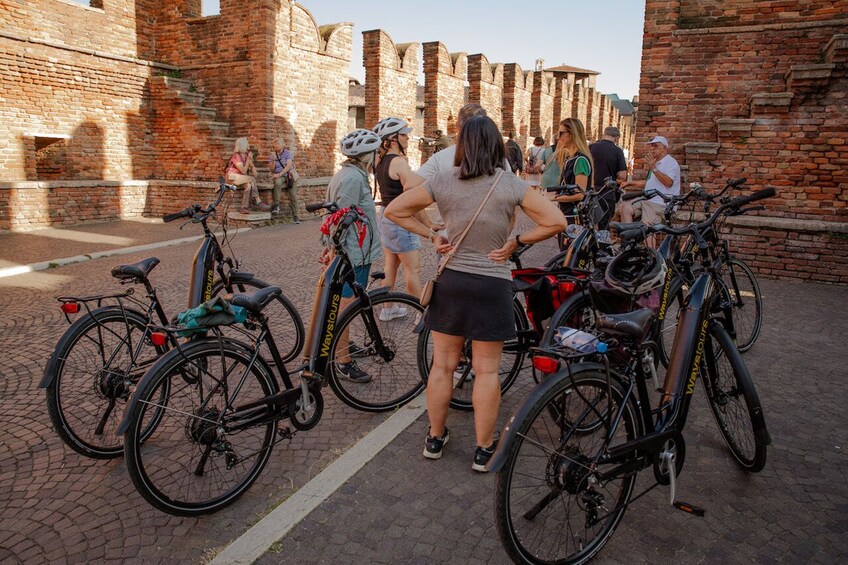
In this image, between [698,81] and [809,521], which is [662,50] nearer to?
[698,81]

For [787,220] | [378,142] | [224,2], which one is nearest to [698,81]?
[787,220]

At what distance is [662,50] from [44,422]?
32.5 ft

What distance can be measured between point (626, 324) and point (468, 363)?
5.59 feet

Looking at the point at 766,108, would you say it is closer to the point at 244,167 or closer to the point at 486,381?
the point at 486,381

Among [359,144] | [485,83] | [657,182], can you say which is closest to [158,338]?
[359,144]

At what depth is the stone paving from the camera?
109 inches

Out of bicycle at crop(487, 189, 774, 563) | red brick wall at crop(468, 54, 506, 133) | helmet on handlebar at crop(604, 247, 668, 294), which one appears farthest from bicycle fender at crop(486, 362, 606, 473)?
red brick wall at crop(468, 54, 506, 133)

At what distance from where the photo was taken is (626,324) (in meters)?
2.73

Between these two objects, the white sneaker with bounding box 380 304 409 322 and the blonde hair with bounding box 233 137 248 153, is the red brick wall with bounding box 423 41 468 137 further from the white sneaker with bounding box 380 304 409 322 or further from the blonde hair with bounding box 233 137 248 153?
the white sneaker with bounding box 380 304 409 322

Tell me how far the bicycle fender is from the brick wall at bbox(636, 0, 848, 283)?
7.43 m

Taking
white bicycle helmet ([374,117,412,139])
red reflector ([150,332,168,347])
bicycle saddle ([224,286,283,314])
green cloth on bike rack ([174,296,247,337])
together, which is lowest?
red reflector ([150,332,168,347])

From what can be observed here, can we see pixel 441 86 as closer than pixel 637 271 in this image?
No

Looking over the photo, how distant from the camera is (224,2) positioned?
48.3 ft

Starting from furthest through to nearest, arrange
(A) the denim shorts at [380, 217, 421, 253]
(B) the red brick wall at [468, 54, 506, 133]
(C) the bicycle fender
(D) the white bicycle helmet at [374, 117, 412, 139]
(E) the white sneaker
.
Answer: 1. (B) the red brick wall at [468, 54, 506, 133]
2. (A) the denim shorts at [380, 217, 421, 253]
3. (D) the white bicycle helmet at [374, 117, 412, 139]
4. (E) the white sneaker
5. (C) the bicycle fender
